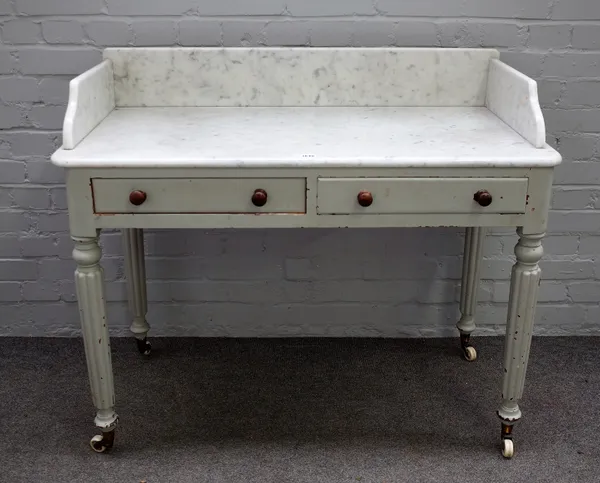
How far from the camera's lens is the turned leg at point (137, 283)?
2.28m

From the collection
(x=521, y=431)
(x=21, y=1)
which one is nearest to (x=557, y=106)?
(x=521, y=431)

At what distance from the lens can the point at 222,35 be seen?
7.25 ft

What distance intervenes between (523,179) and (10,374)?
1668 millimetres

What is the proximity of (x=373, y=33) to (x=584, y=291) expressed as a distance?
1.14 m

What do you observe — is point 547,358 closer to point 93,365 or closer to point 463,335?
point 463,335

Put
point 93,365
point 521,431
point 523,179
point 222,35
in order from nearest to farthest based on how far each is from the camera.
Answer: point 523,179
point 93,365
point 521,431
point 222,35

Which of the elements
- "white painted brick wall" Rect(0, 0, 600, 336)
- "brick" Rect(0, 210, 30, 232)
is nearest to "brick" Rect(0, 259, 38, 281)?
"white painted brick wall" Rect(0, 0, 600, 336)

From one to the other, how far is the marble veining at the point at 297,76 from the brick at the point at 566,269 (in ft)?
2.17

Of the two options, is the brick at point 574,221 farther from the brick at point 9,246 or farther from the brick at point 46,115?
the brick at point 9,246

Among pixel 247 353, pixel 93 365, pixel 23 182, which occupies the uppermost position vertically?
pixel 23 182

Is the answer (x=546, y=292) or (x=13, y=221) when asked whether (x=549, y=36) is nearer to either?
(x=546, y=292)

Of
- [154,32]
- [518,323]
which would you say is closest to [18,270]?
[154,32]

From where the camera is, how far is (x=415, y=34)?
222cm

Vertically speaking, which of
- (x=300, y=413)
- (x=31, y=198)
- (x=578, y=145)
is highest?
(x=578, y=145)
